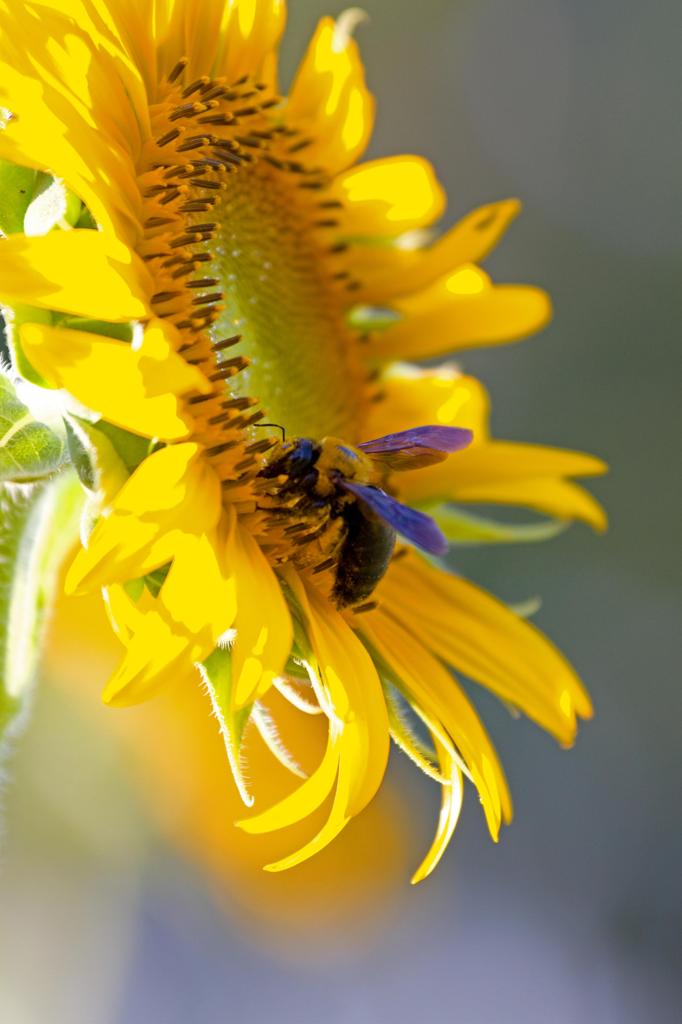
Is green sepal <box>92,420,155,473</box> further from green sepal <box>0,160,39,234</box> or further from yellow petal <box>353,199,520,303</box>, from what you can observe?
yellow petal <box>353,199,520,303</box>

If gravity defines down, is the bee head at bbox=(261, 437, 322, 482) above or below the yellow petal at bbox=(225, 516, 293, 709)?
above

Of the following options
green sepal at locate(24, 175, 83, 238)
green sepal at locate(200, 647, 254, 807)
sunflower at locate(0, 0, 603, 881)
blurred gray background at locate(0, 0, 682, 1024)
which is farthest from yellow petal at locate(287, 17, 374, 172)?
blurred gray background at locate(0, 0, 682, 1024)

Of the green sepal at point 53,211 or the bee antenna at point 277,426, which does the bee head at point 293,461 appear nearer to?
the bee antenna at point 277,426

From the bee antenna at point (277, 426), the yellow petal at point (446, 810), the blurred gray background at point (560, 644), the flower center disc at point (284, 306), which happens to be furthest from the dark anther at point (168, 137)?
the blurred gray background at point (560, 644)

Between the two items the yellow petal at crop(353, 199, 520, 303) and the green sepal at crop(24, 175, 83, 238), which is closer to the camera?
the green sepal at crop(24, 175, 83, 238)

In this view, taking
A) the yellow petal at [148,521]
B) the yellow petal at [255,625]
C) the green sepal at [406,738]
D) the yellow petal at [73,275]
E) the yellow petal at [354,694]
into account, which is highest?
the yellow petal at [73,275]

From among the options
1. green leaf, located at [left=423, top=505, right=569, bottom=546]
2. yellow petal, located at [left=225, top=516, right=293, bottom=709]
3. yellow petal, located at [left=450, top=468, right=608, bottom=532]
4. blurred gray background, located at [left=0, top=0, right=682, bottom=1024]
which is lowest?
blurred gray background, located at [left=0, top=0, right=682, bottom=1024]

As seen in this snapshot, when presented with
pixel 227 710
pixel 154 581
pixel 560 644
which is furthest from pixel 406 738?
pixel 560 644
